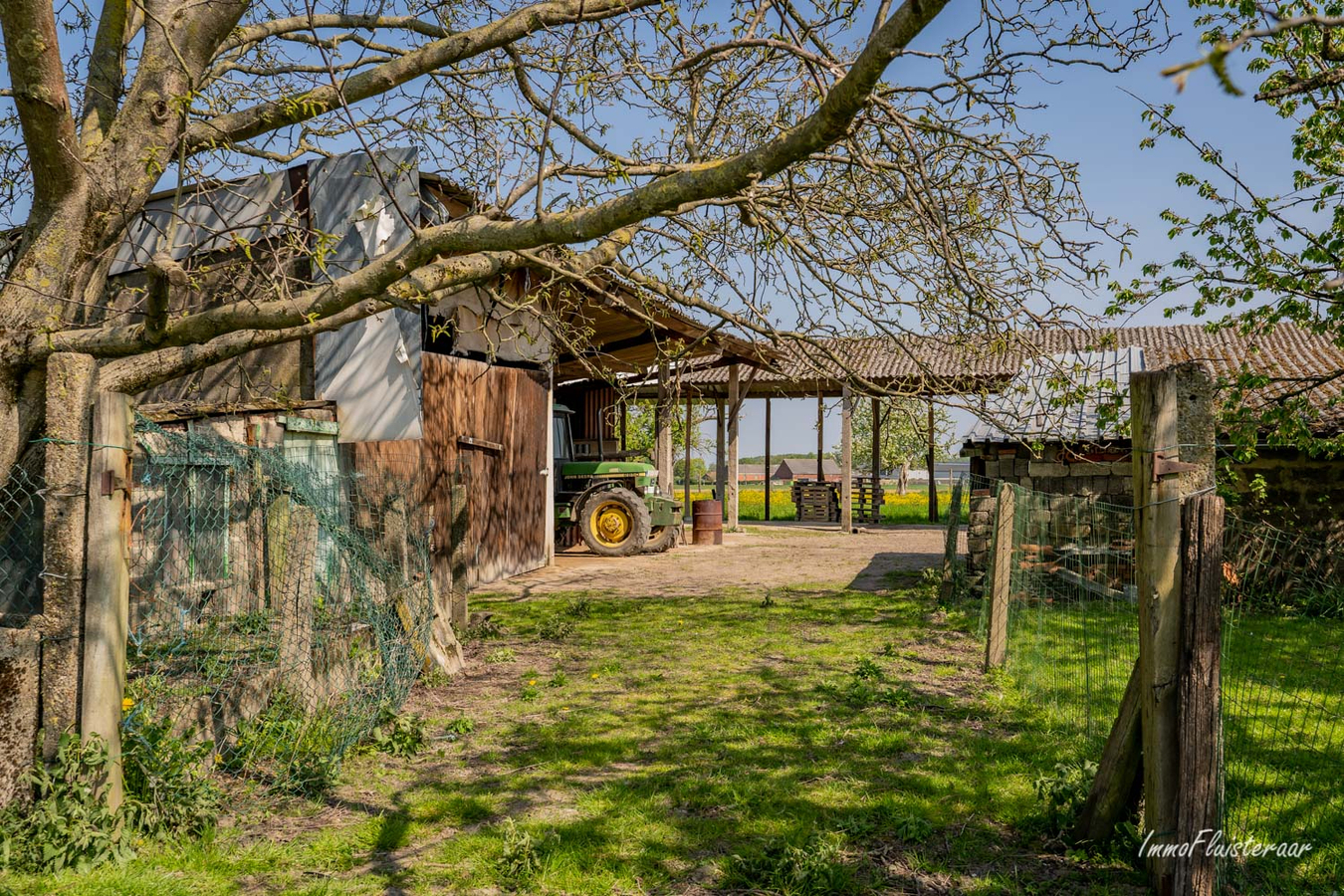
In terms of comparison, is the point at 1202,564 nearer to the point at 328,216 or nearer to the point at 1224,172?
the point at 1224,172

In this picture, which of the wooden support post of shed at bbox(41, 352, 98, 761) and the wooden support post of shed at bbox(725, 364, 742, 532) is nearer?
the wooden support post of shed at bbox(41, 352, 98, 761)

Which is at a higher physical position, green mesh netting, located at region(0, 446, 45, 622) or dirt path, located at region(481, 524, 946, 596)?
green mesh netting, located at region(0, 446, 45, 622)

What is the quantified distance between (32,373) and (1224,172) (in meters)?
8.77

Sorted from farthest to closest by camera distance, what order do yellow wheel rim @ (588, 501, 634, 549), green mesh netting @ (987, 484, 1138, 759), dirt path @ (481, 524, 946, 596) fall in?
yellow wheel rim @ (588, 501, 634, 549)
dirt path @ (481, 524, 946, 596)
green mesh netting @ (987, 484, 1138, 759)

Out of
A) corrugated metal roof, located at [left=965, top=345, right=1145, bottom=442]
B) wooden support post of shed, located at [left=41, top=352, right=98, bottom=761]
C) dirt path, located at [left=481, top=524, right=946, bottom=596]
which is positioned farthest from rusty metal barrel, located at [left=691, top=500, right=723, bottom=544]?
wooden support post of shed, located at [left=41, top=352, right=98, bottom=761]

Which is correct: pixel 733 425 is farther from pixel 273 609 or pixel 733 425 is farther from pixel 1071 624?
pixel 273 609

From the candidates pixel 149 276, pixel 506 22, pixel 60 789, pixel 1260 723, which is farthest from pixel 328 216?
pixel 1260 723

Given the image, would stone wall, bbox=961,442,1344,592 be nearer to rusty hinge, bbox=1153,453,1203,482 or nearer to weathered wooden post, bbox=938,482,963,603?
weathered wooden post, bbox=938,482,963,603

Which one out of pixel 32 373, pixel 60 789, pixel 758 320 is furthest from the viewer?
pixel 758 320

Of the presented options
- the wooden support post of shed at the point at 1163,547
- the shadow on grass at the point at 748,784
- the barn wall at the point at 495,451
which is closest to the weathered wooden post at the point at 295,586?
the shadow on grass at the point at 748,784

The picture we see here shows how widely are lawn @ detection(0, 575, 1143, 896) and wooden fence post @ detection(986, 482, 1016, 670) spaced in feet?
0.94

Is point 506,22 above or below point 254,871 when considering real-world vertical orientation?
above

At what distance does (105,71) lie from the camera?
5004 mm

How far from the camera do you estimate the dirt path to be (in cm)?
1092
